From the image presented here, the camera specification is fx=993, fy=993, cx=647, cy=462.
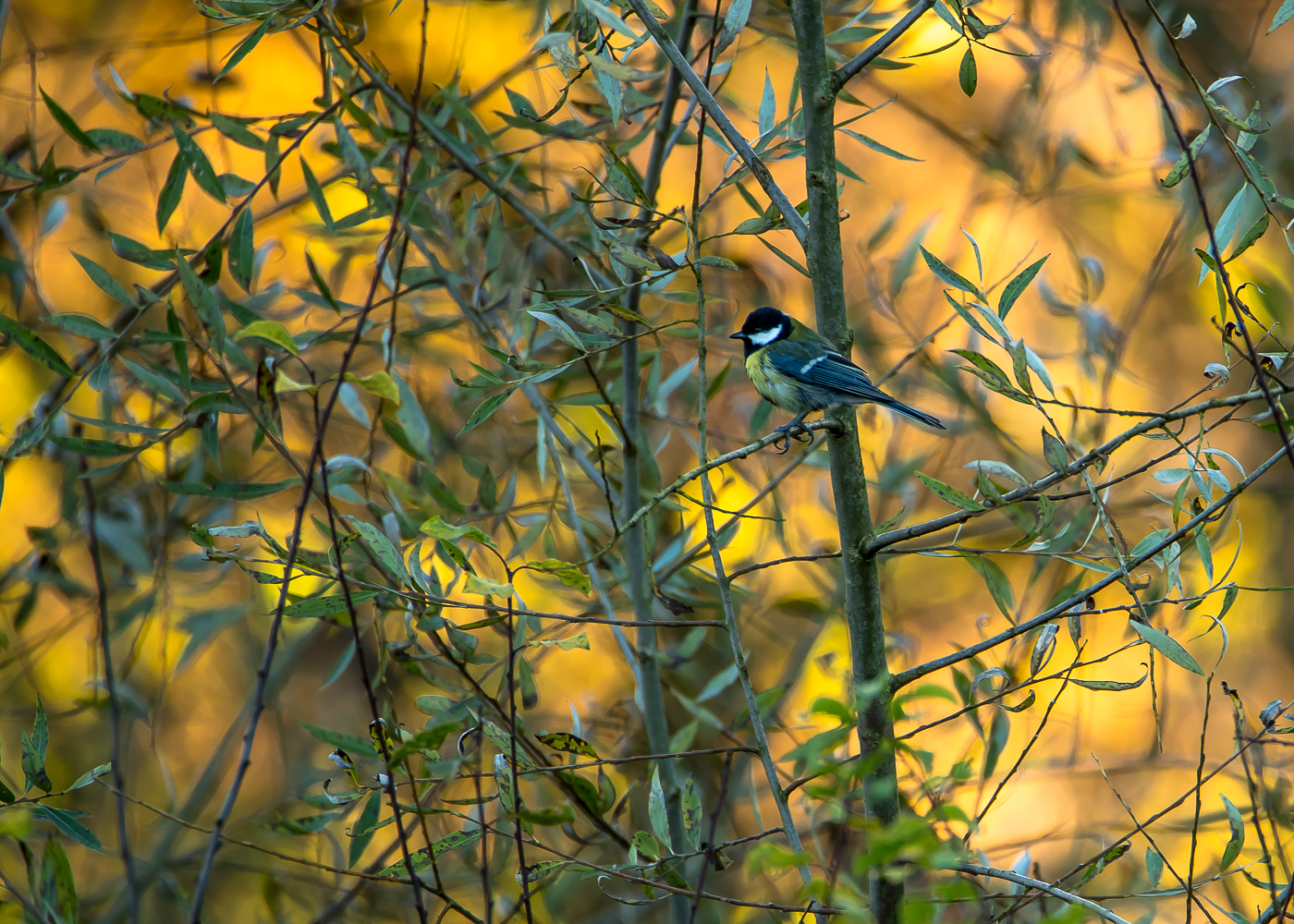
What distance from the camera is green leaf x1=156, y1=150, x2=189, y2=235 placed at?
80.4 inches

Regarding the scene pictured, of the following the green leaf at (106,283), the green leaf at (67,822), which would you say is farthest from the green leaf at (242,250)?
the green leaf at (67,822)

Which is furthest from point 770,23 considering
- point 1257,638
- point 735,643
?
point 1257,638

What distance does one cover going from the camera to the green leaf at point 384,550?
1.50 metres

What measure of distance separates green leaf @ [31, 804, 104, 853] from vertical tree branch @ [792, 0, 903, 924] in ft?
3.84

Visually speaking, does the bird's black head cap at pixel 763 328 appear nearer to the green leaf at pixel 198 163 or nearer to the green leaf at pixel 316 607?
the green leaf at pixel 198 163

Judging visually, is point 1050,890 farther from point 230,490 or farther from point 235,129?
point 235,129

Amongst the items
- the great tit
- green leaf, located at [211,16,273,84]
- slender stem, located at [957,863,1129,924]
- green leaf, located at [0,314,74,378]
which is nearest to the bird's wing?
the great tit

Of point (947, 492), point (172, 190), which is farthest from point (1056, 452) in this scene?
point (172, 190)

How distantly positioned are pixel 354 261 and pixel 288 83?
1815 mm

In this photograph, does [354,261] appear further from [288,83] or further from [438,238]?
[288,83]

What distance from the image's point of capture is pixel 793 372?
306 cm

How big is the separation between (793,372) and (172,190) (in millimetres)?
1771

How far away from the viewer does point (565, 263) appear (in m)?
2.92

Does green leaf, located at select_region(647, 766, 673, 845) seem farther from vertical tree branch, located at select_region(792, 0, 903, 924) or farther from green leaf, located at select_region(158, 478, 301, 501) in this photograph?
green leaf, located at select_region(158, 478, 301, 501)
